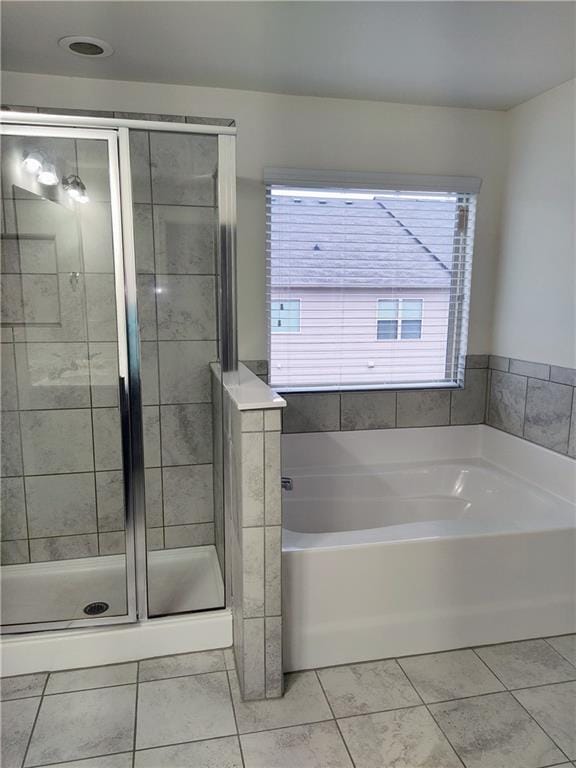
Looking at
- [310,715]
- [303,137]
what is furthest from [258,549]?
[303,137]

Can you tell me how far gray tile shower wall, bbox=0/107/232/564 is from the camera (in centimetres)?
241

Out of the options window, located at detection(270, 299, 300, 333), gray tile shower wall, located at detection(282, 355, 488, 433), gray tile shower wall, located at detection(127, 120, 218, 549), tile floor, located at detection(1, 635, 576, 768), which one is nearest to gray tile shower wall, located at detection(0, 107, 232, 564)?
gray tile shower wall, located at detection(127, 120, 218, 549)

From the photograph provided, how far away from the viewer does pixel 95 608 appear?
220 centimetres

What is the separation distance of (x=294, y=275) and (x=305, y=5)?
48.0 inches

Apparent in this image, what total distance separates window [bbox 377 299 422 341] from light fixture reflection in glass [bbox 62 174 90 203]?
5.11 feet

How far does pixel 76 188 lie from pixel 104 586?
1.78 metres

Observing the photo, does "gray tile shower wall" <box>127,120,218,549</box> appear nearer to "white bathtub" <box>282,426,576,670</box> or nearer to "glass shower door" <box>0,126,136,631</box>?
"glass shower door" <box>0,126,136,631</box>

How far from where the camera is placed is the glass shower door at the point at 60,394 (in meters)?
2.28

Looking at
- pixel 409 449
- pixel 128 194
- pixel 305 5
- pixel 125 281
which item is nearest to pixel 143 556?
pixel 125 281

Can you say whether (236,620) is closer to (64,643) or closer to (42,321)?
(64,643)

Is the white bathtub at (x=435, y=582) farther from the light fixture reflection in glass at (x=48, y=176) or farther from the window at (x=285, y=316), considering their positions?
the light fixture reflection in glass at (x=48, y=176)

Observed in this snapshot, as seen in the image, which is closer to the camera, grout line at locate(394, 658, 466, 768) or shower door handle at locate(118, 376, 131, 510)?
grout line at locate(394, 658, 466, 768)

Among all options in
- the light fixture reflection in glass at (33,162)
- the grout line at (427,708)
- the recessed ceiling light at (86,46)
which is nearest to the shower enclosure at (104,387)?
the light fixture reflection in glass at (33,162)

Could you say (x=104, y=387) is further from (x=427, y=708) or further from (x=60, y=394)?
(x=427, y=708)
